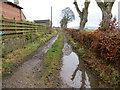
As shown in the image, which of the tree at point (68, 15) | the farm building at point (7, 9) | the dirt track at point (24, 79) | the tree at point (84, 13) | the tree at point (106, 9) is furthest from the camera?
the tree at point (68, 15)

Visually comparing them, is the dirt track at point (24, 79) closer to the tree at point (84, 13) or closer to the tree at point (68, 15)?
the tree at point (84, 13)

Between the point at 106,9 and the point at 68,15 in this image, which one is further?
the point at 68,15

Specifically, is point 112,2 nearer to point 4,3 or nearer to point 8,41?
point 8,41

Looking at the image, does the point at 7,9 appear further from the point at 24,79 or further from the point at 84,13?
the point at 24,79

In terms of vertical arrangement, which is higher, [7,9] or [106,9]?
[7,9]

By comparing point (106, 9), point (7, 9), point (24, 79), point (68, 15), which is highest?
point (68, 15)

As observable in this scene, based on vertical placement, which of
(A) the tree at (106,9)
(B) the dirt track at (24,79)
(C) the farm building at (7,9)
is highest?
(C) the farm building at (7,9)

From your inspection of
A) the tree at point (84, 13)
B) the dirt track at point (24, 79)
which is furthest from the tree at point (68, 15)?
the dirt track at point (24, 79)

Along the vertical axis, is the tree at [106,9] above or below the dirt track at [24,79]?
above

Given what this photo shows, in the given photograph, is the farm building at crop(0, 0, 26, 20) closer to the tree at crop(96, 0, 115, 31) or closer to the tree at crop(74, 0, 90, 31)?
the tree at crop(74, 0, 90, 31)

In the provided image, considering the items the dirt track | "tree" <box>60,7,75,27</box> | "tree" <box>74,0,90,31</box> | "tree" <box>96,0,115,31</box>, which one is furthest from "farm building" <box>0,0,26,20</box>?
"tree" <box>60,7,75,27</box>

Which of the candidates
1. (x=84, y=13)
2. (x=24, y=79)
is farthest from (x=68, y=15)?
(x=24, y=79)

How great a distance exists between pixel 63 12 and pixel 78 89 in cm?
5589

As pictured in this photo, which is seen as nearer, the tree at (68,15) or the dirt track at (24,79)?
the dirt track at (24,79)
